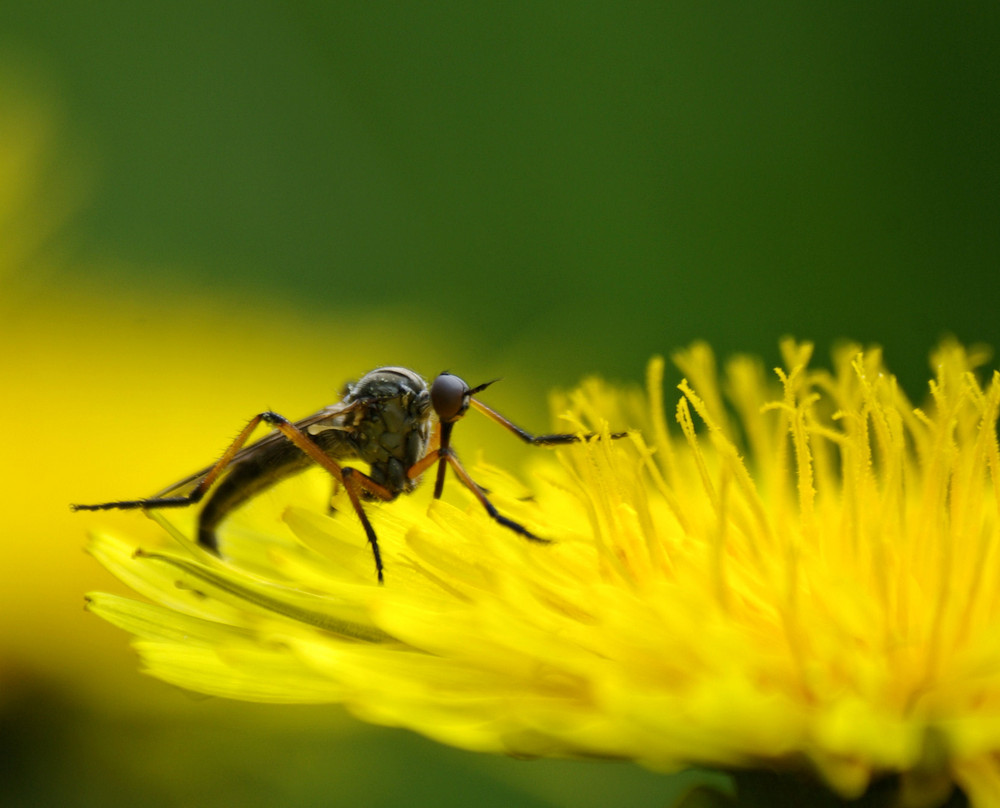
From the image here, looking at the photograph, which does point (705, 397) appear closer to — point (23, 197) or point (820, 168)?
point (23, 197)

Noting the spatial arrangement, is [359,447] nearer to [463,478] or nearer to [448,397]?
[448,397]

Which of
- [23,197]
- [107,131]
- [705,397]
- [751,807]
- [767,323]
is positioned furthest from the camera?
[107,131]

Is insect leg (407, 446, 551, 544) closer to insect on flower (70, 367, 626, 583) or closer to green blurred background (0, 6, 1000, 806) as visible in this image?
insect on flower (70, 367, 626, 583)

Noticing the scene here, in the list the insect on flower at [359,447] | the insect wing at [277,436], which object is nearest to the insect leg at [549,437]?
the insect on flower at [359,447]

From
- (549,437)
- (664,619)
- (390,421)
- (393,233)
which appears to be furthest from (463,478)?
(393,233)

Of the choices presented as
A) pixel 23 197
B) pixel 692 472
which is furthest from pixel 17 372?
pixel 692 472

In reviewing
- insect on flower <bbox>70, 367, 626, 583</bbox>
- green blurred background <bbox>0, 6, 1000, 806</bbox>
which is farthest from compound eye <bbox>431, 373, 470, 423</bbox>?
green blurred background <bbox>0, 6, 1000, 806</bbox>

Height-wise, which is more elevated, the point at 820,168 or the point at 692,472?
the point at 820,168

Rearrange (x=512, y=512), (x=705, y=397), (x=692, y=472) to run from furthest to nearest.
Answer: (x=692, y=472) → (x=705, y=397) → (x=512, y=512)

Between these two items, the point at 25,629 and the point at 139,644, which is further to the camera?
the point at 25,629
